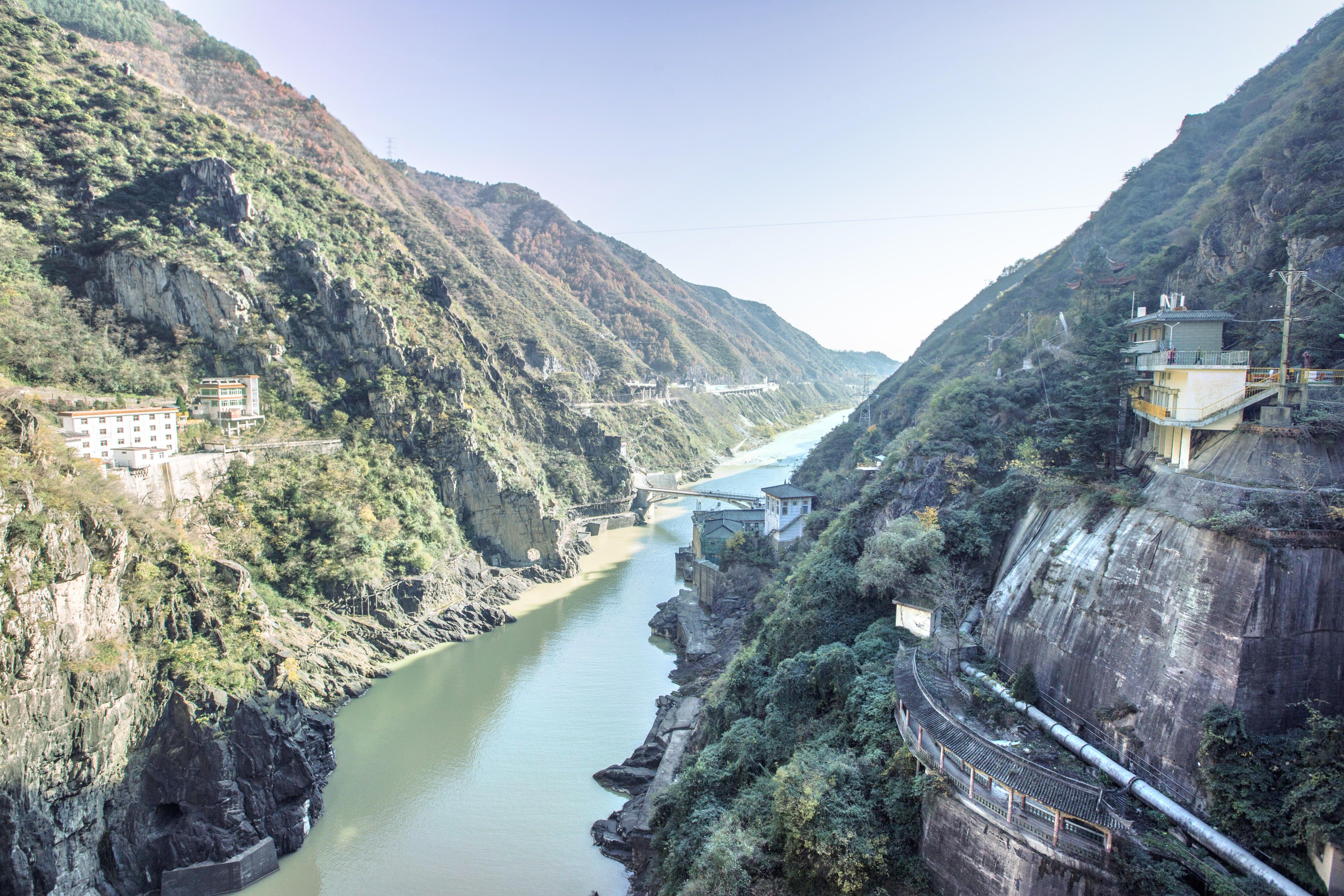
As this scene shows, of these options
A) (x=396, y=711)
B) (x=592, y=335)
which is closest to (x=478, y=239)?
(x=592, y=335)

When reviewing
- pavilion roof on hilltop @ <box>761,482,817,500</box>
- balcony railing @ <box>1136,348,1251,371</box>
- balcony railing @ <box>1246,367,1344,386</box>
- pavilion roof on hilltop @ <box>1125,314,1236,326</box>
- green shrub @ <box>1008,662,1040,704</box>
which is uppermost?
pavilion roof on hilltop @ <box>1125,314,1236,326</box>

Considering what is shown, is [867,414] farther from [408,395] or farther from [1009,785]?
[1009,785]

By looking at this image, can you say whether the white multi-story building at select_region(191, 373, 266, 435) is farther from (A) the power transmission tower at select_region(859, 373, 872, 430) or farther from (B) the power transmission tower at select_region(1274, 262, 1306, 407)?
(B) the power transmission tower at select_region(1274, 262, 1306, 407)

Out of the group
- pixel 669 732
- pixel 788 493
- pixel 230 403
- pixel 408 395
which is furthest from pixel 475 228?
pixel 669 732

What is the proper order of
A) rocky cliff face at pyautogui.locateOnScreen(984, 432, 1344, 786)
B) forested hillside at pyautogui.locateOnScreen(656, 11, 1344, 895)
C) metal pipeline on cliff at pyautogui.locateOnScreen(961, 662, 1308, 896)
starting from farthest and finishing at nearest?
1. forested hillside at pyautogui.locateOnScreen(656, 11, 1344, 895)
2. rocky cliff face at pyautogui.locateOnScreen(984, 432, 1344, 786)
3. metal pipeline on cliff at pyautogui.locateOnScreen(961, 662, 1308, 896)

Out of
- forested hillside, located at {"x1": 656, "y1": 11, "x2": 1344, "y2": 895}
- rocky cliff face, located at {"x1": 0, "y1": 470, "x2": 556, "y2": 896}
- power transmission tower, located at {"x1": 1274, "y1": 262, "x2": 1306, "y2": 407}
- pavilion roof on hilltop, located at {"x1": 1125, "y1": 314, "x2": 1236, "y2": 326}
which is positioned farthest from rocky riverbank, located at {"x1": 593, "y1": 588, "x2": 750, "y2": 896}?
pavilion roof on hilltop, located at {"x1": 1125, "y1": 314, "x2": 1236, "y2": 326}
